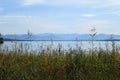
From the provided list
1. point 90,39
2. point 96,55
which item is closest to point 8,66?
point 96,55

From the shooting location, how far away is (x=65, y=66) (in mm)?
9172

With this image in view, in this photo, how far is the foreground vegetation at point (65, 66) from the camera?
8750 mm

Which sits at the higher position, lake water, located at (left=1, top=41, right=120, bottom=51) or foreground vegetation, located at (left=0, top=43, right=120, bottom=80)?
lake water, located at (left=1, top=41, right=120, bottom=51)

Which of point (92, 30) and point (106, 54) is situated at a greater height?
point (92, 30)

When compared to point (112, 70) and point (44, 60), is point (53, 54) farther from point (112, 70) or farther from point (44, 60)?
point (112, 70)

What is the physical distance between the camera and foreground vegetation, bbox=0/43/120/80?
28.7ft

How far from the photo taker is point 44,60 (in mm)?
9680

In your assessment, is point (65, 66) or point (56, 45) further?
point (56, 45)

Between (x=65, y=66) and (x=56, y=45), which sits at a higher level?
(x=56, y=45)

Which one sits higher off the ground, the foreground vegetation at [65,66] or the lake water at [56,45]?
the lake water at [56,45]

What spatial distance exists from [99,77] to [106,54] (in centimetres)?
140

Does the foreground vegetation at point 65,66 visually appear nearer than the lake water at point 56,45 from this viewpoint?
Yes

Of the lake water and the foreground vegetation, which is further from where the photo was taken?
the lake water

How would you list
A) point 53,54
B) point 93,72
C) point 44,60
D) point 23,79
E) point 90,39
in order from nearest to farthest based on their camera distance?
1. point 23,79
2. point 93,72
3. point 44,60
4. point 53,54
5. point 90,39
